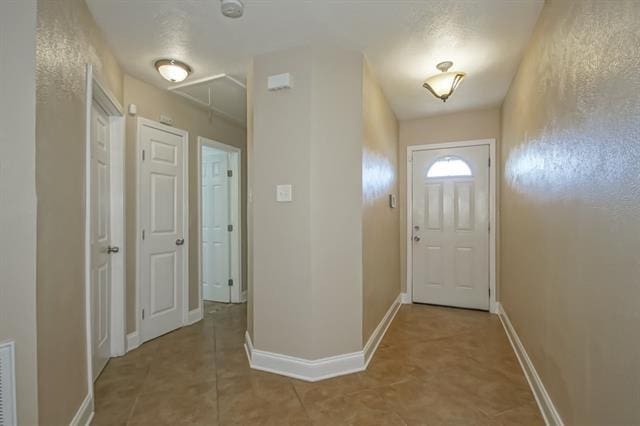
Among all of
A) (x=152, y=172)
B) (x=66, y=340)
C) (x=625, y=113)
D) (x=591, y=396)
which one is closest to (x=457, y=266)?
(x=591, y=396)

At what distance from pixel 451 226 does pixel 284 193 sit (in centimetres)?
264

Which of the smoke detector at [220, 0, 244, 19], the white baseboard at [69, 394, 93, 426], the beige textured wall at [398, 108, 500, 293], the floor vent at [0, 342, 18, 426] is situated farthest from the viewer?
the beige textured wall at [398, 108, 500, 293]

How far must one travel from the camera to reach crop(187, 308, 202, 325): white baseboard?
3.48 m

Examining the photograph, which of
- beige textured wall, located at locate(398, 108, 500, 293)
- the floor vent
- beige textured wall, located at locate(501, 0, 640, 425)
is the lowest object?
the floor vent

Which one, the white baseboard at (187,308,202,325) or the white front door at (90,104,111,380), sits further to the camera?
the white baseboard at (187,308,202,325)

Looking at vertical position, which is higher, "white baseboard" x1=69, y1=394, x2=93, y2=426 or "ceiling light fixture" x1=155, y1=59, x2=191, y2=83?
"ceiling light fixture" x1=155, y1=59, x2=191, y2=83

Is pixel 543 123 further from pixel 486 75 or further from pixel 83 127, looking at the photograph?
pixel 83 127

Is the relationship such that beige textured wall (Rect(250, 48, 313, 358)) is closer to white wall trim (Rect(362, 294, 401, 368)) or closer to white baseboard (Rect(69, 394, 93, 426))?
white wall trim (Rect(362, 294, 401, 368))

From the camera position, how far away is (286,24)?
2104 millimetres

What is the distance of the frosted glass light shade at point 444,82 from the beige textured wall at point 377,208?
51 cm

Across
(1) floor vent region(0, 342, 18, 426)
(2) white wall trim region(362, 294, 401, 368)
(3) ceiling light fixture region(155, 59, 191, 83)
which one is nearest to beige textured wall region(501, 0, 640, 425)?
(2) white wall trim region(362, 294, 401, 368)

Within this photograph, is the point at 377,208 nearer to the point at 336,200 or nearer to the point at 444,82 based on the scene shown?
the point at 336,200

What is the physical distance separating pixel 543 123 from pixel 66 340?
115 inches

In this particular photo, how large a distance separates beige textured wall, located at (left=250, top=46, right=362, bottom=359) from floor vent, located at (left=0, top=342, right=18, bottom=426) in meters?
1.45
